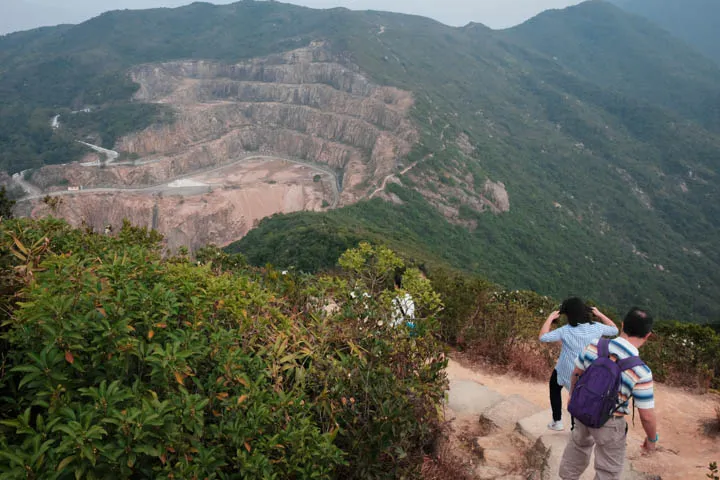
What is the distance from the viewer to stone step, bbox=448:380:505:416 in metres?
6.42

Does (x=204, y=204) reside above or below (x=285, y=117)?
below

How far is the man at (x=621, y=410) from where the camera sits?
11.7 feet

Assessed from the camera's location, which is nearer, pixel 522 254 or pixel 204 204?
pixel 522 254

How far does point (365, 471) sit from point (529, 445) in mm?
2777

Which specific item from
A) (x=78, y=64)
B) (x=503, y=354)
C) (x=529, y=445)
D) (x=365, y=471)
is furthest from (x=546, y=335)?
(x=78, y=64)

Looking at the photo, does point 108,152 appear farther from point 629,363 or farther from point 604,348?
point 629,363

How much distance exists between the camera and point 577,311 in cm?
466

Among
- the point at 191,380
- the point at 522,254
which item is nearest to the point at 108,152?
the point at 522,254

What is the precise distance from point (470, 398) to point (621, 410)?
3236 millimetres

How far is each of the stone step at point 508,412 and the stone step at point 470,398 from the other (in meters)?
0.23

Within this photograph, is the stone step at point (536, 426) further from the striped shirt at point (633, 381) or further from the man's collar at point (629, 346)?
the man's collar at point (629, 346)

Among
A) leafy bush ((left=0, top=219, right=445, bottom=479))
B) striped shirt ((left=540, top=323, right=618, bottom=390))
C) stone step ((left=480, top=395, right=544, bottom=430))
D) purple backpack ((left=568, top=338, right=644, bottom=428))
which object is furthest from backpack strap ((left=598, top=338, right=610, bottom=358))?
stone step ((left=480, top=395, right=544, bottom=430))

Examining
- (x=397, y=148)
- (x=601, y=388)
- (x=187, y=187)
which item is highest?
(x=601, y=388)

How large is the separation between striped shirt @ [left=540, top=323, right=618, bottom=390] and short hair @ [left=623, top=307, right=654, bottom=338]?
0.95m
